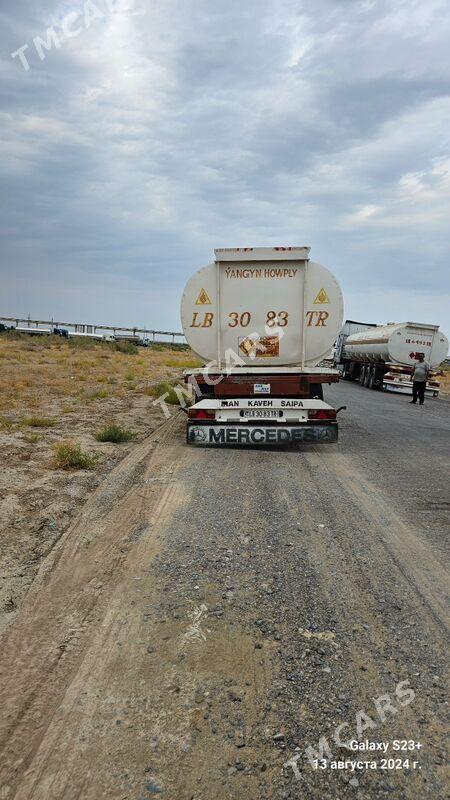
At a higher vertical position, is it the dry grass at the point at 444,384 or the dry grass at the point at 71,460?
the dry grass at the point at 71,460

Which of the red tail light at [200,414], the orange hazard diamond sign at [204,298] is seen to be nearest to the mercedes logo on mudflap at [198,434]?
the red tail light at [200,414]

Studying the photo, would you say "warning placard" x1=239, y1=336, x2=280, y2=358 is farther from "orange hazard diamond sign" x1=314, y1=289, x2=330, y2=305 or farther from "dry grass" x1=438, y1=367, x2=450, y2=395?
"dry grass" x1=438, y1=367, x2=450, y2=395

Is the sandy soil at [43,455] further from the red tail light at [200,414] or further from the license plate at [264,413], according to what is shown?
the license plate at [264,413]

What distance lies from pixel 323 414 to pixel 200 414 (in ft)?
6.85

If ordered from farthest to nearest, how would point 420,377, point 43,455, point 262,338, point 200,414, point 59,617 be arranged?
point 420,377 → point 262,338 → point 200,414 → point 43,455 → point 59,617

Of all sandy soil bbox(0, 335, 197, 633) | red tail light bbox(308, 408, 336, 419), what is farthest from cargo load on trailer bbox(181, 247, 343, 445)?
sandy soil bbox(0, 335, 197, 633)

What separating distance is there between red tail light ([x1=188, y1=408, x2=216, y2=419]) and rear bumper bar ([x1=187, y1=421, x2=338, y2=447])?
0.52ft

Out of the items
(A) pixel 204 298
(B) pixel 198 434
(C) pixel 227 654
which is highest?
(A) pixel 204 298

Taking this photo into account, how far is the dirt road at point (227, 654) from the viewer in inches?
88.4

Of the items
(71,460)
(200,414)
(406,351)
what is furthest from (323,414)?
(406,351)

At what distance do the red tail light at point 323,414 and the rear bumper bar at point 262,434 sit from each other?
123 millimetres

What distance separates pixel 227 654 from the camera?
3.01 meters

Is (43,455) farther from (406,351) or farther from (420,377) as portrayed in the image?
(406,351)

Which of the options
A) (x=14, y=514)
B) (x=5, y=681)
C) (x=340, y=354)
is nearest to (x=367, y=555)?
(x=5, y=681)
